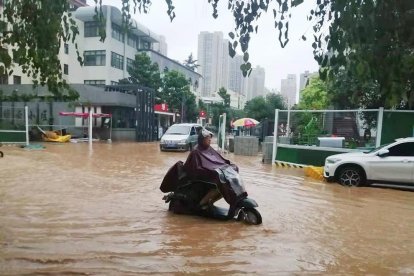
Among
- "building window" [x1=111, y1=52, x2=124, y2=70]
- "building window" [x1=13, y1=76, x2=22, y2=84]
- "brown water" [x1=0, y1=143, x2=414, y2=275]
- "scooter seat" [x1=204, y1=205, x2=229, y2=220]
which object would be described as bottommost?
"brown water" [x1=0, y1=143, x2=414, y2=275]

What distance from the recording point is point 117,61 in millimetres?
43719

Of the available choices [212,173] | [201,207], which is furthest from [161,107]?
[212,173]

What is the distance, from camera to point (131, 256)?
481 centimetres

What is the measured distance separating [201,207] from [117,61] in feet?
129

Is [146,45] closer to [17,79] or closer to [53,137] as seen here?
[17,79]

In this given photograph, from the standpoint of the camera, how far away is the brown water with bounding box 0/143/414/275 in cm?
459

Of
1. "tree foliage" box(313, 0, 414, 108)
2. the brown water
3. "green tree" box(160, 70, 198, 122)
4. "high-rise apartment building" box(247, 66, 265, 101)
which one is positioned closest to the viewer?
"tree foliage" box(313, 0, 414, 108)

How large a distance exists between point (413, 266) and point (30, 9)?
5.12 meters

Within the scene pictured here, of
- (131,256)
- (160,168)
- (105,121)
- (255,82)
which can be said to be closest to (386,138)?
(160,168)

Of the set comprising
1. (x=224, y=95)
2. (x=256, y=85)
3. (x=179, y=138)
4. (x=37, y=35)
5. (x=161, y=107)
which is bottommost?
(x=179, y=138)

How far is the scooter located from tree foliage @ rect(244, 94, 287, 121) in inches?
1485

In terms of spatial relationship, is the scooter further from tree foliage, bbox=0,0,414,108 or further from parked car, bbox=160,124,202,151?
parked car, bbox=160,124,202,151

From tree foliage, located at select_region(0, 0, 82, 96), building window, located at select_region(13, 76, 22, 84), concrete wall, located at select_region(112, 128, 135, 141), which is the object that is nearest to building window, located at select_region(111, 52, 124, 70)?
building window, located at select_region(13, 76, 22, 84)

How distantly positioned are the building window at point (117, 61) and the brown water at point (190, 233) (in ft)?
111
